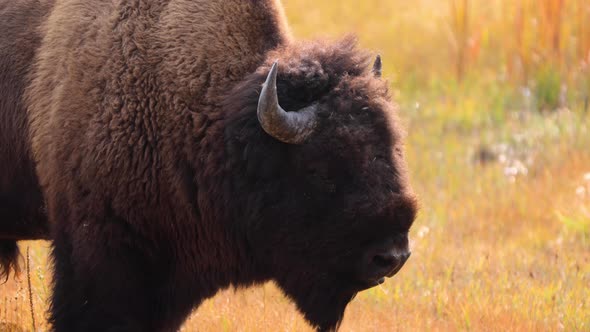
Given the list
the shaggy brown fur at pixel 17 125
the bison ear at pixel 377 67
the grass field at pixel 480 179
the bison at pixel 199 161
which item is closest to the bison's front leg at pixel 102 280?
the bison at pixel 199 161

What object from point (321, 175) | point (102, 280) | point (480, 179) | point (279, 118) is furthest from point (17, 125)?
point (480, 179)

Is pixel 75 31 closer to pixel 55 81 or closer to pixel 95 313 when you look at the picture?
pixel 55 81

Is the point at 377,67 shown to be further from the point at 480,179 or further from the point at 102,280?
the point at 480,179

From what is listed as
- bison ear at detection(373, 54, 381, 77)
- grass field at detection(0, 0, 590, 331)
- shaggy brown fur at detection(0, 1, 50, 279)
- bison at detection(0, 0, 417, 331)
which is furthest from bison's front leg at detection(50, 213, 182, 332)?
bison ear at detection(373, 54, 381, 77)

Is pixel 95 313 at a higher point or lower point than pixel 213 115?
lower

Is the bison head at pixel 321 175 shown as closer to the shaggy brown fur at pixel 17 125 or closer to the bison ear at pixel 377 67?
the bison ear at pixel 377 67

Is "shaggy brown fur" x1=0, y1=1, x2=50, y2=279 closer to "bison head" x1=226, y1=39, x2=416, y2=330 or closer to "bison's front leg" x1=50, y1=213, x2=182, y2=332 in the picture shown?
"bison's front leg" x1=50, y1=213, x2=182, y2=332

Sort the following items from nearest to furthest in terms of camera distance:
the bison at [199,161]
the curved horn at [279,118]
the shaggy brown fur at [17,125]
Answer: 1. the curved horn at [279,118]
2. the bison at [199,161]
3. the shaggy brown fur at [17,125]

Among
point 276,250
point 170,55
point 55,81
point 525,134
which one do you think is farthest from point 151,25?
point 525,134

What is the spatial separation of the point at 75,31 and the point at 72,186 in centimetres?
68

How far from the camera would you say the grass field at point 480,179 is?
4.82m

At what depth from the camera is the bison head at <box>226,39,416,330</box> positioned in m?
3.48

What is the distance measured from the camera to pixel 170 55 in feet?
12.8

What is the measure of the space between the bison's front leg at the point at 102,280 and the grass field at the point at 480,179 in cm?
69
